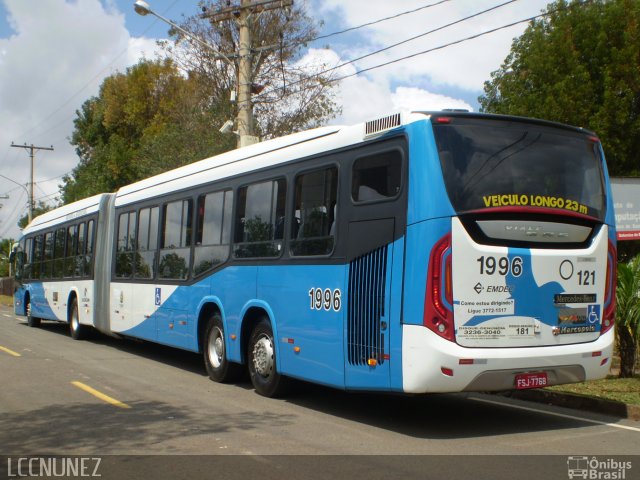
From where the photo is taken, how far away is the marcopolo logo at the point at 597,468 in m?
6.27

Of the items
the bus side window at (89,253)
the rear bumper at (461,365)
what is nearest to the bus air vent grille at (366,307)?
the rear bumper at (461,365)

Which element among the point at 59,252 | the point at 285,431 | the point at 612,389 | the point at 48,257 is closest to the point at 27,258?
the point at 48,257

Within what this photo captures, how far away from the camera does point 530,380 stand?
779cm

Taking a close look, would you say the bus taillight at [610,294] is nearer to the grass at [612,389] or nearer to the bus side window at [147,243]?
the grass at [612,389]

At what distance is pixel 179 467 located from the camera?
654 centimetres

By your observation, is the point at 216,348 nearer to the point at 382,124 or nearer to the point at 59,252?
the point at 382,124

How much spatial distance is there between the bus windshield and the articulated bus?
0.02 m

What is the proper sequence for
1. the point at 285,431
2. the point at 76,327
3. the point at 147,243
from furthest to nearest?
the point at 76,327, the point at 147,243, the point at 285,431

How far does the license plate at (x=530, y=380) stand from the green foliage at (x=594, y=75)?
16634 mm

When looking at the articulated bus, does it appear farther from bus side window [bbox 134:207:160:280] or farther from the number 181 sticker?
bus side window [bbox 134:207:160:280]

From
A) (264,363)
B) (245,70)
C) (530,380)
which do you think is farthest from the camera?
(245,70)

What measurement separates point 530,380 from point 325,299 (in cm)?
245

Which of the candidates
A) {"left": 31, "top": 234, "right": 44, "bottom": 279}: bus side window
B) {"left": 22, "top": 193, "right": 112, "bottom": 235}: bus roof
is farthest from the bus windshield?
{"left": 31, "top": 234, "right": 44, "bottom": 279}: bus side window

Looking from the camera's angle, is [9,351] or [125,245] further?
[9,351]
